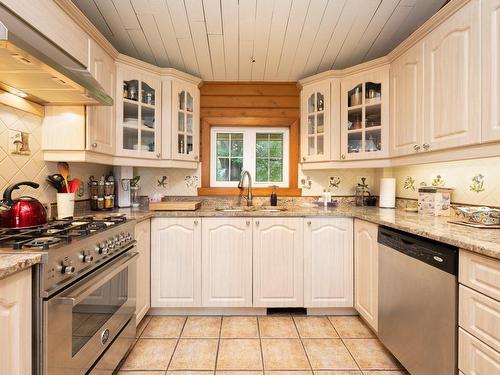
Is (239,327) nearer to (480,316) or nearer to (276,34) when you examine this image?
(480,316)

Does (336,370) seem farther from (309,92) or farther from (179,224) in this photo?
(309,92)

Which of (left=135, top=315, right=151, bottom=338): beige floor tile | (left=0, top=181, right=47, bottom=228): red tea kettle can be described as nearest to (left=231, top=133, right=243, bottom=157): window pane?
(left=135, top=315, right=151, bottom=338): beige floor tile

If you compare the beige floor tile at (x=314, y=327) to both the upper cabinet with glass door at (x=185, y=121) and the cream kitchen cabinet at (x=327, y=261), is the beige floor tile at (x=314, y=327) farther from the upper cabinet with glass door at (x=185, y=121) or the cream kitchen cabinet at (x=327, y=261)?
the upper cabinet with glass door at (x=185, y=121)

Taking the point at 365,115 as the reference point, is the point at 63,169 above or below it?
below

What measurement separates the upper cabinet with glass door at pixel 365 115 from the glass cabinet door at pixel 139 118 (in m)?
1.78

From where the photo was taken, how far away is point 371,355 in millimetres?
1809

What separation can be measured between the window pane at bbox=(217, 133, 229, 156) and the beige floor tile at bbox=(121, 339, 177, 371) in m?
1.85

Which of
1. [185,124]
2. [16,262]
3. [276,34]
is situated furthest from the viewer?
[185,124]

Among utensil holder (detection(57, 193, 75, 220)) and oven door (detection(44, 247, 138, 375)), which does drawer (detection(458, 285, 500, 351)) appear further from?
utensil holder (detection(57, 193, 75, 220))

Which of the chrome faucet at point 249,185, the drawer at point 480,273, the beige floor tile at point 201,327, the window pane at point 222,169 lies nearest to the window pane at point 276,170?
the chrome faucet at point 249,185

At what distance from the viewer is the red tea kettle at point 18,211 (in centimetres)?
138

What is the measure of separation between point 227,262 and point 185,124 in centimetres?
138

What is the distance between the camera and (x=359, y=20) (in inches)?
74.9

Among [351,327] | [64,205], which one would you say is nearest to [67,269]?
[64,205]
